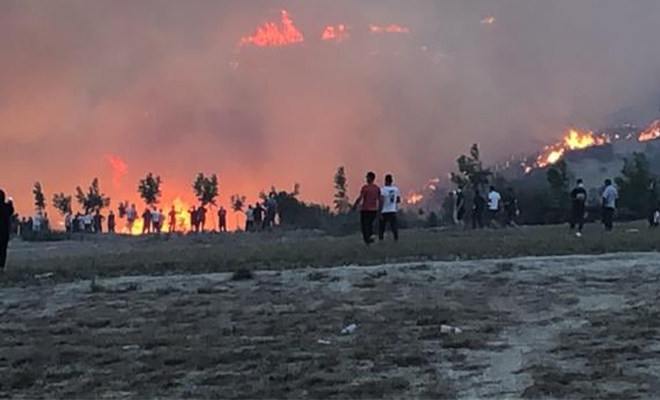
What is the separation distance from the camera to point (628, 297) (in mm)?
13844

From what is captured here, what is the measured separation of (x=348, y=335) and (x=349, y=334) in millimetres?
64

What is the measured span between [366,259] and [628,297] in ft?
22.9

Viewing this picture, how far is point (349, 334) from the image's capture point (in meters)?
12.1

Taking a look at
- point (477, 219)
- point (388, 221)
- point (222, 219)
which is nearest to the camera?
point (388, 221)

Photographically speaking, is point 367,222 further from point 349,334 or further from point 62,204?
point 62,204

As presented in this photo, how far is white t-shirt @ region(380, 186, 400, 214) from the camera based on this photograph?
2450 centimetres

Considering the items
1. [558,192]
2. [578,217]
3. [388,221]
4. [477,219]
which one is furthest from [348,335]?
[558,192]

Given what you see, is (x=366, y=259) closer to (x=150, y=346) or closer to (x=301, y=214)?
(x=150, y=346)

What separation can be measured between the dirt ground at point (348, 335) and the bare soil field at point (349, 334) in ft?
0.08

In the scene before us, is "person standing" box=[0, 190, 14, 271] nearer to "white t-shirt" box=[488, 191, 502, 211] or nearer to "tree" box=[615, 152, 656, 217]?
"white t-shirt" box=[488, 191, 502, 211]

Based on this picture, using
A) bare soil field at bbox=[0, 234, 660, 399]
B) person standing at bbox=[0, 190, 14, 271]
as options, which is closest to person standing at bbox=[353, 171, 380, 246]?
bare soil field at bbox=[0, 234, 660, 399]

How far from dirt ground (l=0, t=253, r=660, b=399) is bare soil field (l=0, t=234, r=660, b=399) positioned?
3 centimetres

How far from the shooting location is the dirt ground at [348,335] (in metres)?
9.66

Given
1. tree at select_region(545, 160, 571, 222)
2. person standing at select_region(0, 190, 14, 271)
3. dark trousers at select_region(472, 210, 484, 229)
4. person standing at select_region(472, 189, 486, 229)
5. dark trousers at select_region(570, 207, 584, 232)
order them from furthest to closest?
tree at select_region(545, 160, 571, 222) → dark trousers at select_region(472, 210, 484, 229) → person standing at select_region(472, 189, 486, 229) → dark trousers at select_region(570, 207, 584, 232) → person standing at select_region(0, 190, 14, 271)
